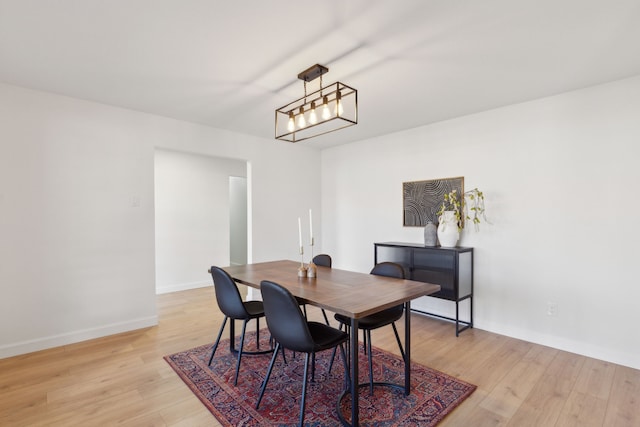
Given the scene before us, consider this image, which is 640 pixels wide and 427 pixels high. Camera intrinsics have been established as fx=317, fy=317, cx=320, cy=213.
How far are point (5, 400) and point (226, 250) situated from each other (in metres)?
3.72

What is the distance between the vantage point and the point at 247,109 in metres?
3.41

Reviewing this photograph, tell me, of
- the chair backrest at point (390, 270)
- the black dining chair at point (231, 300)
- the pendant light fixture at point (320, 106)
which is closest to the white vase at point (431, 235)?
the chair backrest at point (390, 270)

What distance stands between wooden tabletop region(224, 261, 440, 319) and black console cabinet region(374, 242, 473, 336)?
3.92 feet

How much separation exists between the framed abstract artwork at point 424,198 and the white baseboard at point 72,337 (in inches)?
130

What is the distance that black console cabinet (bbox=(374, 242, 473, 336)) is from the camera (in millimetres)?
3320

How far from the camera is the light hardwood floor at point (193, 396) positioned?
1947 millimetres

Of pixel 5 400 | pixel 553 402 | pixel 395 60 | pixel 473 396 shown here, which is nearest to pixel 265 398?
pixel 473 396

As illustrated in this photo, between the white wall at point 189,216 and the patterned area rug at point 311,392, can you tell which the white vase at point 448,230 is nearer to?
the patterned area rug at point 311,392

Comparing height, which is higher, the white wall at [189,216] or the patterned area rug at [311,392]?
the white wall at [189,216]

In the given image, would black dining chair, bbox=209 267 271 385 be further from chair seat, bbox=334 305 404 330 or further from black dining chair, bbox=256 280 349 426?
chair seat, bbox=334 305 404 330

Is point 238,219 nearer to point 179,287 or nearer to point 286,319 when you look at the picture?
point 179,287

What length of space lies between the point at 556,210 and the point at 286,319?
2756 mm

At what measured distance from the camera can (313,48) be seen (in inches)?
85.1

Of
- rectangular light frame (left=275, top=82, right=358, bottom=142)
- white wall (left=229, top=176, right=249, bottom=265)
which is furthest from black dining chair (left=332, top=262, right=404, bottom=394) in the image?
white wall (left=229, top=176, right=249, bottom=265)
